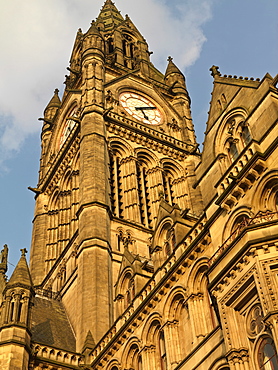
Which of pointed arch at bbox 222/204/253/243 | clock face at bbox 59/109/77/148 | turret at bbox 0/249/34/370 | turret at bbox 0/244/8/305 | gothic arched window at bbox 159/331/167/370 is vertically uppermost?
clock face at bbox 59/109/77/148

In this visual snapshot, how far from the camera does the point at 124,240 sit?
110 feet

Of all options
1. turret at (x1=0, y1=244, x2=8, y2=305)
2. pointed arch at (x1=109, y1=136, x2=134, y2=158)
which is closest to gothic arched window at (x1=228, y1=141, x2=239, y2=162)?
turret at (x1=0, y1=244, x2=8, y2=305)

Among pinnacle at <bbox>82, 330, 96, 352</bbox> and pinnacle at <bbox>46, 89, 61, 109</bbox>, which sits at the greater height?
pinnacle at <bbox>46, 89, 61, 109</bbox>

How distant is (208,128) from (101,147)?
598 inches

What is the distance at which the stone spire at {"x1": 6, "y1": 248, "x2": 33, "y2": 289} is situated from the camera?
2423 cm

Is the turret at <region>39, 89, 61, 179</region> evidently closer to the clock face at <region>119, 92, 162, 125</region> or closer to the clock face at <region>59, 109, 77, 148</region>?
the clock face at <region>59, 109, 77, 148</region>

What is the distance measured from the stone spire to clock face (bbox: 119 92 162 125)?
20.6m

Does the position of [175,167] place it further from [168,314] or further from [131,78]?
[168,314]

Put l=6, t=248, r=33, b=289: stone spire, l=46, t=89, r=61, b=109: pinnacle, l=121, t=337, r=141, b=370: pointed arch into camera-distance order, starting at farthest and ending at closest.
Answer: l=46, t=89, r=61, b=109: pinnacle → l=6, t=248, r=33, b=289: stone spire → l=121, t=337, r=141, b=370: pointed arch

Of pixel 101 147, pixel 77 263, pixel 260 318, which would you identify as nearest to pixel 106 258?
pixel 77 263

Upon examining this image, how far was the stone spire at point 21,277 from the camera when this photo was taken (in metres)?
24.2

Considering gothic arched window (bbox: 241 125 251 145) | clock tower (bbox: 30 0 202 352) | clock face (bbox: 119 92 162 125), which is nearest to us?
gothic arched window (bbox: 241 125 251 145)

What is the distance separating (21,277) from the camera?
24625 mm

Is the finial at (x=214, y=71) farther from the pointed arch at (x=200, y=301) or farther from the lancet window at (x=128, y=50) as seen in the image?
the lancet window at (x=128, y=50)
